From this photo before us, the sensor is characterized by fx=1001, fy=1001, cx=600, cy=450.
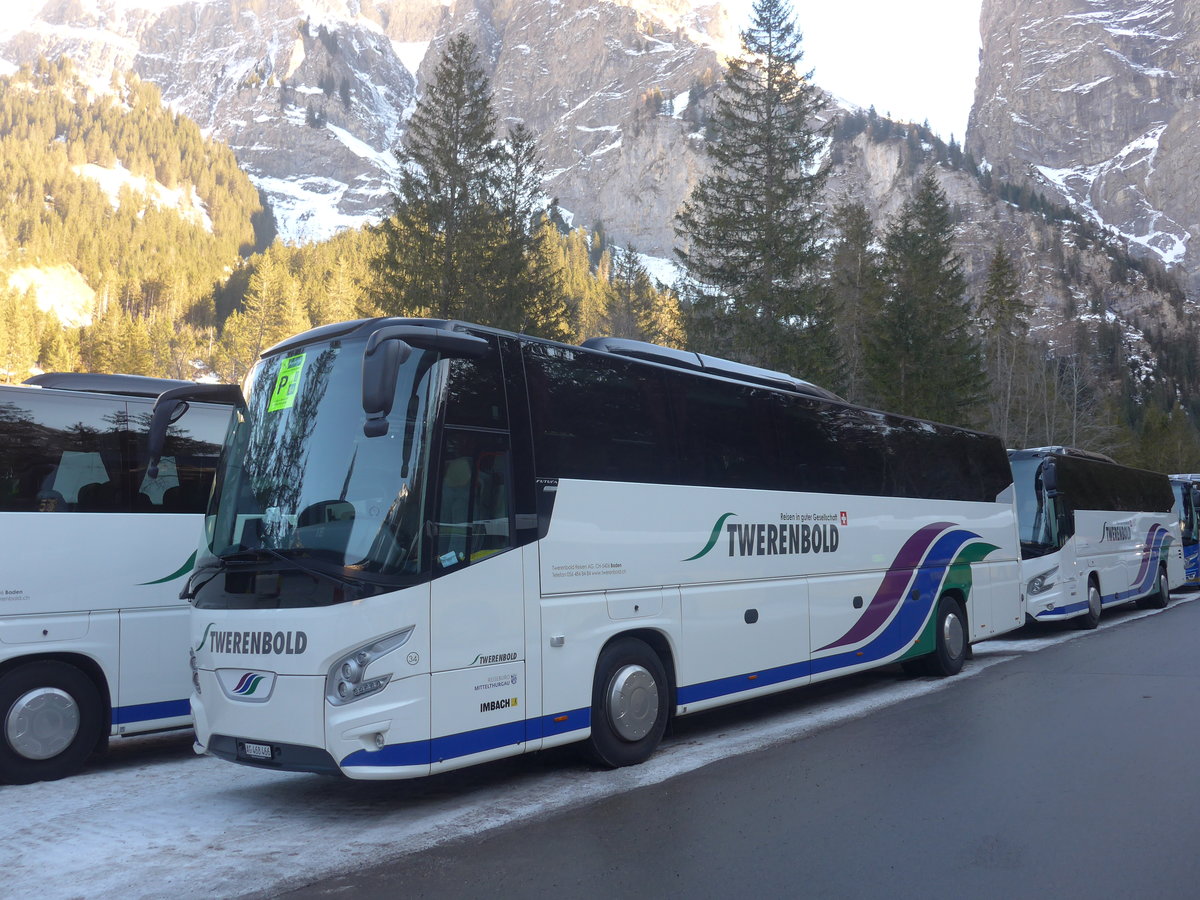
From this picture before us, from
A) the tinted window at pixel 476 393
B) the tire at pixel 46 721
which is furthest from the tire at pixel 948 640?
the tire at pixel 46 721

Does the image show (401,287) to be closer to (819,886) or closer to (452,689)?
(452,689)

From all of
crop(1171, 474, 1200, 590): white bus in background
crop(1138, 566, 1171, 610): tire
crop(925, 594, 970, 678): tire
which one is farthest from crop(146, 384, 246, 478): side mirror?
crop(1171, 474, 1200, 590): white bus in background

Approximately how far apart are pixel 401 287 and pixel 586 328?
182ft

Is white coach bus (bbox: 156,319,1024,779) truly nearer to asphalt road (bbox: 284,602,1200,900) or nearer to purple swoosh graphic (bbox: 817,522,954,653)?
asphalt road (bbox: 284,602,1200,900)

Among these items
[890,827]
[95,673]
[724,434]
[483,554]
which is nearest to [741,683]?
[724,434]

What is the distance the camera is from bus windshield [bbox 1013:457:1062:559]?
1636 cm

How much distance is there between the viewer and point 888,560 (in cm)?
1123

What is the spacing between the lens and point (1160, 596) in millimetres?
22188

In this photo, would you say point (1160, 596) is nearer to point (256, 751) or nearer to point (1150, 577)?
point (1150, 577)

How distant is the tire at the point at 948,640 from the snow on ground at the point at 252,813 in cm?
308

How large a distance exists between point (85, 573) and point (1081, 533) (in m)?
15.6

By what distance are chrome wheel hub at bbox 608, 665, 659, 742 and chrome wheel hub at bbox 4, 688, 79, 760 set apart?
4261mm

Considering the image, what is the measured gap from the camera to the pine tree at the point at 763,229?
103ft

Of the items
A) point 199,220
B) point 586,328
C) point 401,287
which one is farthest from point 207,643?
point 199,220
